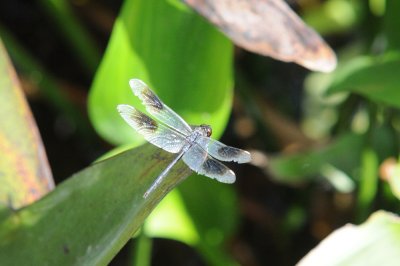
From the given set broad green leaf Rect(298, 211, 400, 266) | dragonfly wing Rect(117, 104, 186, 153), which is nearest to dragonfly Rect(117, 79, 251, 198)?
dragonfly wing Rect(117, 104, 186, 153)

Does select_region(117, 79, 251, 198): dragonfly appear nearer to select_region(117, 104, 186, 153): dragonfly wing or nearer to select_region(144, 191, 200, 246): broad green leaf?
Answer: select_region(117, 104, 186, 153): dragonfly wing

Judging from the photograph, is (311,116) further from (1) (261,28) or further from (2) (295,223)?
(1) (261,28)

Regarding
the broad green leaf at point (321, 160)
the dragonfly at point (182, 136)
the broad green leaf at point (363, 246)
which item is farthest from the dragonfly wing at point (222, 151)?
the broad green leaf at point (321, 160)

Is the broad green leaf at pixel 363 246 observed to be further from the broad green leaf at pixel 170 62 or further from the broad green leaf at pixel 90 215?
the broad green leaf at pixel 170 62

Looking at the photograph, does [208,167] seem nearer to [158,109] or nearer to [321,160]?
[158,109]

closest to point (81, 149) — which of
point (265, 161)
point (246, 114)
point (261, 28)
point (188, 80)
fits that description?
point (246, 114)

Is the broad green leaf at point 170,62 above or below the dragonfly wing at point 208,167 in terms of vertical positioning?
above

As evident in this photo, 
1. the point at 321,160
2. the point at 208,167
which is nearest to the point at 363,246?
the point at 208,167
